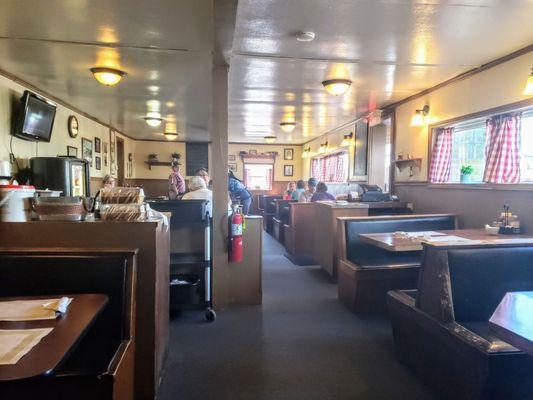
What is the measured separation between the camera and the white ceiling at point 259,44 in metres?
2.66

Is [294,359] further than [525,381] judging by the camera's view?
Yes

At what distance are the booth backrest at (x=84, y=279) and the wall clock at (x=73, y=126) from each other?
5.01m

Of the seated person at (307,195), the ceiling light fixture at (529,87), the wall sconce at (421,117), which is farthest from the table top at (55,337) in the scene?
the seated person at (307,195)

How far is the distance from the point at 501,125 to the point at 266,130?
228 inches

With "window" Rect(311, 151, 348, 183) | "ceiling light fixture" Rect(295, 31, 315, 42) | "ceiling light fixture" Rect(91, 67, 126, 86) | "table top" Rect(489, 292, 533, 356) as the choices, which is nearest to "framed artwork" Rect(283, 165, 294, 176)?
"window" Rect(311, 151, 348, 183)

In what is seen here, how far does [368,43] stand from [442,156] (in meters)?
2.12

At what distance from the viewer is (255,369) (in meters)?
2.47

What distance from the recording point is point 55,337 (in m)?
1.14

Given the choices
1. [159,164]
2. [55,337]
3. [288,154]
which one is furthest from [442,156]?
[159,164]

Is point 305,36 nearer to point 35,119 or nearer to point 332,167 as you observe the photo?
point 35,119

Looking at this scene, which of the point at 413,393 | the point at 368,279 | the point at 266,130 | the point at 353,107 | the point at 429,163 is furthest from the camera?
the point at 266,130

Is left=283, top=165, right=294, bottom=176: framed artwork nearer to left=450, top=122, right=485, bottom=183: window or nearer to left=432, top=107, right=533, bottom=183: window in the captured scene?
left=432, top=107, right=533, bottom=183: window

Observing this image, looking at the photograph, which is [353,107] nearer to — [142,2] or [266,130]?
[266,130]

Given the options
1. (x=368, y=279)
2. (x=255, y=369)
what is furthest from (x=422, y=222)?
(x=255, y=369)
